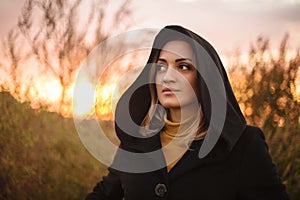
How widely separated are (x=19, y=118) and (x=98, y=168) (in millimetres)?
700

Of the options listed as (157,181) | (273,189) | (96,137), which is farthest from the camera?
(96,137)

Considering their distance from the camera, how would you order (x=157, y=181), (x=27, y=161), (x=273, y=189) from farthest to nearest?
(x=27, y=161) < (x=157, y=181) < (x=273, y=189)

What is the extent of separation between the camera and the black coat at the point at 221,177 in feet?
5.23

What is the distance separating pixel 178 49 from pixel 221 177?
46cm

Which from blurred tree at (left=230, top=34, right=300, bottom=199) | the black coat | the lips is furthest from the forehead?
blurred tree at (left=230, top=34, right=300, bottom=199)

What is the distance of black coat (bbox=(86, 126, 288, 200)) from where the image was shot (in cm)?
159

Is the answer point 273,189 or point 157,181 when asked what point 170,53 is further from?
point 273,189

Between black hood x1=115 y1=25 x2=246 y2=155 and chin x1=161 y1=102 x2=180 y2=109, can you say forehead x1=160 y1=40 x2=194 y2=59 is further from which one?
chin x1=161 y1=102 x2=180 y2=109

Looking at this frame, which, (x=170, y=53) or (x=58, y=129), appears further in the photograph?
(x=58, y=129)

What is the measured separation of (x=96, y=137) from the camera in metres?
3.45

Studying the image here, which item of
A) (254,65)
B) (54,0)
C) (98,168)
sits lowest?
(98,168)

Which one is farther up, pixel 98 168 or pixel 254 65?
pixel 254 65

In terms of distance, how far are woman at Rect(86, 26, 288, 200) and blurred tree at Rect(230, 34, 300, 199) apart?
5.89 feet

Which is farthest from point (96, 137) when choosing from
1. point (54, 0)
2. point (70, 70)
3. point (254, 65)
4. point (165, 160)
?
point (165, 160)
